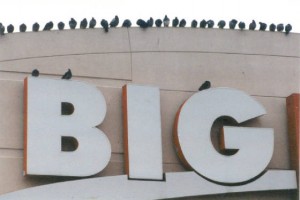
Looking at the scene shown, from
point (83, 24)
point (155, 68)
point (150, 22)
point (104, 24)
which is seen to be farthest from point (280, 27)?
point (83, 24)

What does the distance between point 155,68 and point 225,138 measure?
2.12 m

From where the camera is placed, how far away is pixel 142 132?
20.8 metres

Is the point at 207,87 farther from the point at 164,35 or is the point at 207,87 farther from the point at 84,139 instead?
the point at 84,139

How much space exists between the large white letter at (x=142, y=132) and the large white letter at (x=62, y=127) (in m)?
0.48

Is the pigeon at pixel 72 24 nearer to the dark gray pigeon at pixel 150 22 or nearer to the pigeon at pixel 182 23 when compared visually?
the dark gray pigeon at pixel 150 22

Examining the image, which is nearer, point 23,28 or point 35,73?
point 35,73

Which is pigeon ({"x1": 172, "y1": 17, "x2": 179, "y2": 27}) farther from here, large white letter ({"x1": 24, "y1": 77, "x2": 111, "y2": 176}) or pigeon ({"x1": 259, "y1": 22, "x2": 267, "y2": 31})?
large white letter ({"x1": 24, "y1": 77, "x2": 111, "y2": 176})

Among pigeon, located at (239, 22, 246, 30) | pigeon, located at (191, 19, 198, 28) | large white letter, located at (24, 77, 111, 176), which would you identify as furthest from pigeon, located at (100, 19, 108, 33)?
pigeon, located at (239, 22, 246, 30)

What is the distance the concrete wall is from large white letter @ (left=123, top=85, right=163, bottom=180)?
31 centimetres

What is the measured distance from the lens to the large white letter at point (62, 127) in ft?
65.2

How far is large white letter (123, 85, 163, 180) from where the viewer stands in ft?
67.3

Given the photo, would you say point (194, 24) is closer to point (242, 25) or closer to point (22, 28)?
point (242, 25)

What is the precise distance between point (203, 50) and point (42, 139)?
14.3 ft

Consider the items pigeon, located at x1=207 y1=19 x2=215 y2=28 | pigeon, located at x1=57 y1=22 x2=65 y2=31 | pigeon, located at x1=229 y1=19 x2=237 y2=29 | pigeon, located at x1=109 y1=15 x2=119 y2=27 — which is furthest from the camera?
pigeon, located at x1=229 y1=19 x2=237 y2=29
